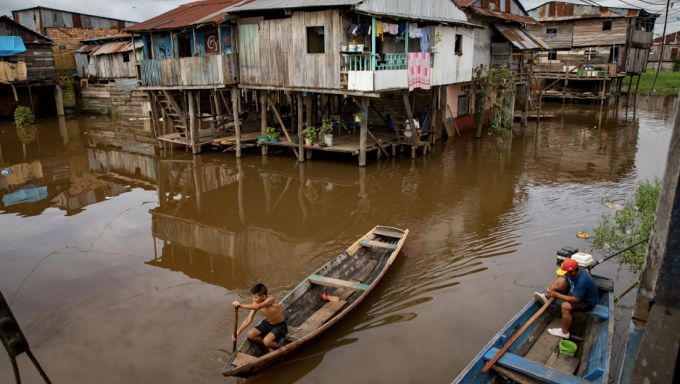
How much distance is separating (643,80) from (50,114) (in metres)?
50.7

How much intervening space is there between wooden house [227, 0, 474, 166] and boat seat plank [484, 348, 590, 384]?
34.1ft

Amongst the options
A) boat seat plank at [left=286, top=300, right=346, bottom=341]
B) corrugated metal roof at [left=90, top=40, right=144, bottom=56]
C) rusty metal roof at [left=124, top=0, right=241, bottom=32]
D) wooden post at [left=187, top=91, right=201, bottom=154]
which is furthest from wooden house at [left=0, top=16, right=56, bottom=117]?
boat seat plank at [left=286, top=300, right=346, bottom=341]

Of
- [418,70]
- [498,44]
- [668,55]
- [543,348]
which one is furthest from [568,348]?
[668,55]

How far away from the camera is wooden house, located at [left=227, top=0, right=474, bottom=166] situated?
589 inches

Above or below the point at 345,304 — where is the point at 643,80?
above

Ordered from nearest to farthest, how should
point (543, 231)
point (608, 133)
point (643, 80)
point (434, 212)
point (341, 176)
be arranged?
point (543, 231) → point (434, 212) → point (341, 176) → point (608, 133) → point (643, 80)

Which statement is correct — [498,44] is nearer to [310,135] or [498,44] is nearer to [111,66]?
[310,135]

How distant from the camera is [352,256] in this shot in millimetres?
9320

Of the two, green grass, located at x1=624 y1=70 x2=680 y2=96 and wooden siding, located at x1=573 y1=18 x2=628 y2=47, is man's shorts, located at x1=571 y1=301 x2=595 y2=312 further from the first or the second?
green grass, located at x1=624 y1=70 x2=680 y2=96

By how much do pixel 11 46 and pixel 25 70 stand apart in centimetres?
153

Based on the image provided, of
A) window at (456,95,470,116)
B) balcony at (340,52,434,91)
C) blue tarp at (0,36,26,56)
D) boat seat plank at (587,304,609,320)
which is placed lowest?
boat seat plank at (587,304,609,320)

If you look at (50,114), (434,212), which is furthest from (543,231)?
(50,114)

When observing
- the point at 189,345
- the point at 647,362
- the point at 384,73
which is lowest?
the point at 189,345

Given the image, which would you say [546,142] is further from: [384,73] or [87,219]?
[87,219]
